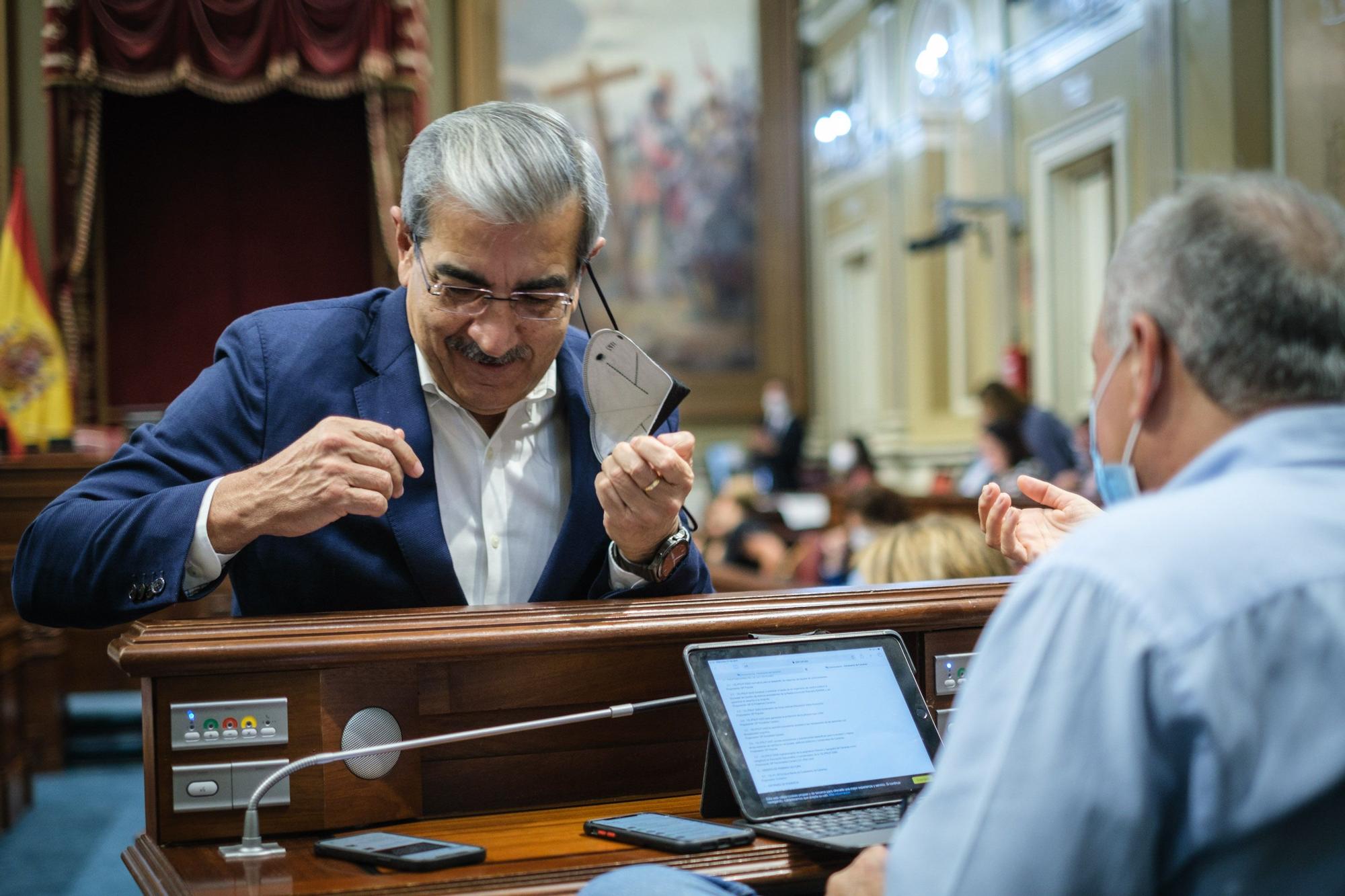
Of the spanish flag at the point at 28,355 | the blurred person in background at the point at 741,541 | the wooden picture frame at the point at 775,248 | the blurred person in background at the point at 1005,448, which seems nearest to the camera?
the blurred person in background at the point at 741,541

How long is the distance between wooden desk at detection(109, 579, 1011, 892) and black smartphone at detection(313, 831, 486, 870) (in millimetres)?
49

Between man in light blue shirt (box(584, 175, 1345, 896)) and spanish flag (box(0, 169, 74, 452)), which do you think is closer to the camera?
man in light blue shirt (box(584, 175, 1345, 896))

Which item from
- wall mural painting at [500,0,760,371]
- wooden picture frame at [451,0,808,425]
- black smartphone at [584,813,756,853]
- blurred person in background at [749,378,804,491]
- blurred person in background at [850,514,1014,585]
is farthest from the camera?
wooden picture frame at [451,0,808,425]

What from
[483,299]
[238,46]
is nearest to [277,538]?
[483,299]

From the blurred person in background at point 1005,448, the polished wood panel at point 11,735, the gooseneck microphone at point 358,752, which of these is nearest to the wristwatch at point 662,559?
the gooseneck microphone at point 358,752

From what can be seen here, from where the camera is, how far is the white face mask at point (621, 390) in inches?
72.6

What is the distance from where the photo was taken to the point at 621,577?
189 centimetres

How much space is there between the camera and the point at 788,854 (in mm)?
1391

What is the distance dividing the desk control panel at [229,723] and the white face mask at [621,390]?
58 centimetres

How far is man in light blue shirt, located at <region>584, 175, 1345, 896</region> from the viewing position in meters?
0.88

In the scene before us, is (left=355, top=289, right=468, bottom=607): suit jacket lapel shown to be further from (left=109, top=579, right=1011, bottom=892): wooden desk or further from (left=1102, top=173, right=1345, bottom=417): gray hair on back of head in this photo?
(left=1102, top=173, right=1345, bottom=417): gray hair on back of head

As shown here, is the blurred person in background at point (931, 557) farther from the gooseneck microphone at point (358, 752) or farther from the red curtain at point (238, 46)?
the red curtain at point (238, 46)

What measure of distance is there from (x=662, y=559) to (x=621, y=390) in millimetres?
246

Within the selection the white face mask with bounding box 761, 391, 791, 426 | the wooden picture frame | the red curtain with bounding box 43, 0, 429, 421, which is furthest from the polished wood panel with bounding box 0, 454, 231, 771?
the wooden picture frame
